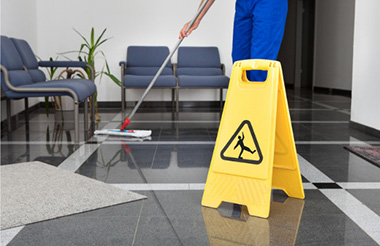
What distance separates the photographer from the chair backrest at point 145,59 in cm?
562

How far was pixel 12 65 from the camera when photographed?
11.9 ft

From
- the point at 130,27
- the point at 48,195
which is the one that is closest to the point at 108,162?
the point at 48,195

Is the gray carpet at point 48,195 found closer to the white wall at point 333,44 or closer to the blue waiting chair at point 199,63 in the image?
the blue waiting chair at point 199,63

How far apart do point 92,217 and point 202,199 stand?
442 mm

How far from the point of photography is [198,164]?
2588 mm

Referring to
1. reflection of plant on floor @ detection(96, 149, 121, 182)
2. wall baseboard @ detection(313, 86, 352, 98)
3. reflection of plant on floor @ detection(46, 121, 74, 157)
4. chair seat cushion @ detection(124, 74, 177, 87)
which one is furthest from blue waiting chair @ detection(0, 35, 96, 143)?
wall baseboard @ detection(313, 86, 352, 98)

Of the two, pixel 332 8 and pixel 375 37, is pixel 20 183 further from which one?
pixel 332 8

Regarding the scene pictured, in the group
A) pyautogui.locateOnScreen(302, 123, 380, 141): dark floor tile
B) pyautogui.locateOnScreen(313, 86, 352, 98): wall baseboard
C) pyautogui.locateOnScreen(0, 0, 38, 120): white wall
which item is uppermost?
pyautogui.locateOnScreen(0, 0, 38, 120): white wall

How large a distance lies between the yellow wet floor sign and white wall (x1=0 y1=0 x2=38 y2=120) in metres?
2.98

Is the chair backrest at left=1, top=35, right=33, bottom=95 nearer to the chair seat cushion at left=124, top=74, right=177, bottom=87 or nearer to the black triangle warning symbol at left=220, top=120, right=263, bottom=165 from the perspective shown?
the chair seat cushion at left=124, top=74, right=177, bottom=87

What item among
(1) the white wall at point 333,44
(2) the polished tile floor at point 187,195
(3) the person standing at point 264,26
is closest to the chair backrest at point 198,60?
(2) the polished tile floor at point 187,195

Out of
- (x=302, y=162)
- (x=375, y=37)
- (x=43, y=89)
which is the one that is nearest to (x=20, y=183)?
(x=43, y=89)

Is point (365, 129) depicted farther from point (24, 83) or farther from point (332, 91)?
point (332, 91)

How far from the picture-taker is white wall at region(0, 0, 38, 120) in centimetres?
437
